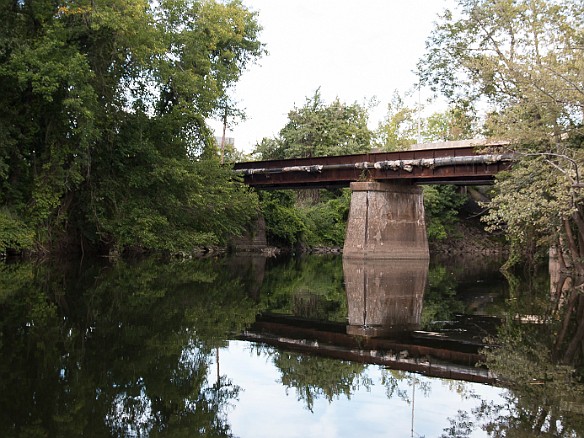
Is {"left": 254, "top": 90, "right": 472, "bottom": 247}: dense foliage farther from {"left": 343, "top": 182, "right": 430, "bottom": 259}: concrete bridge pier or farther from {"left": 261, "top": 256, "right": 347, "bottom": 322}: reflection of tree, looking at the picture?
{"left": 261, "top": 256, "right": 347, "bottom": 322}: reflection of tree

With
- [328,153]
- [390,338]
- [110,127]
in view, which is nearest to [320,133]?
[328,153]

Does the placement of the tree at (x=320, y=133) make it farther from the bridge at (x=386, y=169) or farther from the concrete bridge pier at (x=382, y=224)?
the concrete bridge pier at (x=382, y=224)

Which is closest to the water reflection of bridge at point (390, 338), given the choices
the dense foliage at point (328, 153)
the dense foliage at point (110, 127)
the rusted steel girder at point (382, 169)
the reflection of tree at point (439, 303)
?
the reflection of tree at point (439, 303)

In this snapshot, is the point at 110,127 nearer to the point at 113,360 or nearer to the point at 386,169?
the point at 386,169

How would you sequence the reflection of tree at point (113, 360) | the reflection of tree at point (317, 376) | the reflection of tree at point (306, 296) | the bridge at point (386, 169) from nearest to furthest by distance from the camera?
the reflection of tree at point (113, 360)
the reflection of tree at point (317, 376)
the reflection of tree at point (306, 296)
the bridge at point (386, 169)

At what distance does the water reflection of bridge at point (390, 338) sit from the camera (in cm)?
825

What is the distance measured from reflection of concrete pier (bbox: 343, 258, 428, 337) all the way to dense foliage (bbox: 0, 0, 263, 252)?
10.3 metres

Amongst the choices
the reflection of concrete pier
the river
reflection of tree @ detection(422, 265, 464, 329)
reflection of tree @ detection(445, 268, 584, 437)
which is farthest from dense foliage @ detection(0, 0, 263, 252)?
reflection of tree @ detection(445, 268, 584, 437)

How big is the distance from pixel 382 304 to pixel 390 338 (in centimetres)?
471

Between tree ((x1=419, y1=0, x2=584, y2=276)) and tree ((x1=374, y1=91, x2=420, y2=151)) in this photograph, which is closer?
tree ((x1=419, y1=0, x2=584, y2=276))

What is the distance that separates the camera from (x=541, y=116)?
21406 mm

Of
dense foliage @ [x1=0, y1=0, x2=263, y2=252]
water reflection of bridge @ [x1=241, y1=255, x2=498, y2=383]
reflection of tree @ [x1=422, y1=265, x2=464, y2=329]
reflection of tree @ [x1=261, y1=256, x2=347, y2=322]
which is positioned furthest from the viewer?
dense foliage @ [x1=0, y1=0, x2=263, y2=252]

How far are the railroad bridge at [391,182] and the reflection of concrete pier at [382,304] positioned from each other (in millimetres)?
11610

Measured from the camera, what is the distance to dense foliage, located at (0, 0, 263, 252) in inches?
971
